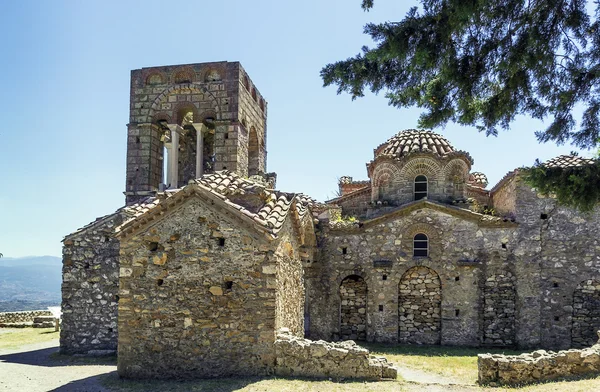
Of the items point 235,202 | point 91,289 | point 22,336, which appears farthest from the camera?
point 22,336

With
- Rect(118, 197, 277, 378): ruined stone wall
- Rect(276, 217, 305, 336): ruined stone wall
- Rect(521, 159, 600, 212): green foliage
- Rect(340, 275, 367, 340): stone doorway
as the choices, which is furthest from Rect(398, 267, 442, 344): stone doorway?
Rect(521, 159, 600, 212): green foliage

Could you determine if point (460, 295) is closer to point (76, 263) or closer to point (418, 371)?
point (418, 371)

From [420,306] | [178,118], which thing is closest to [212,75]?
[178,118]

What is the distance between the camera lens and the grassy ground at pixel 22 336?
674 inches

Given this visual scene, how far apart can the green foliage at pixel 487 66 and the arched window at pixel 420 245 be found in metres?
11.8

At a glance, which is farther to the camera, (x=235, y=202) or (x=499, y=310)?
(x=499, y=310)

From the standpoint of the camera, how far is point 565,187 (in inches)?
238

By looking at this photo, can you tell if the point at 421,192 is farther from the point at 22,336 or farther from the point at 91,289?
the point at 22,336

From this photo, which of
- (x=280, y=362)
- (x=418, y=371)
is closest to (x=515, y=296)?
(x=418, y=371)

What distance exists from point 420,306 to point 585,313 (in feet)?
17.5

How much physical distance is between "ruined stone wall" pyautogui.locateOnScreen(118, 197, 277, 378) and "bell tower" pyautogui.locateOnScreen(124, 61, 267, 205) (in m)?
5.43

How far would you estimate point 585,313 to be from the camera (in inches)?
663

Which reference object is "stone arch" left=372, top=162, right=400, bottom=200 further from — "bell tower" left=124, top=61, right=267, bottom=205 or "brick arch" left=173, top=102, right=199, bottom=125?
"brick arch" left=173, top=102, right=199, bottom=125

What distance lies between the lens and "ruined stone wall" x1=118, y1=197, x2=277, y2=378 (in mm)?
10305
